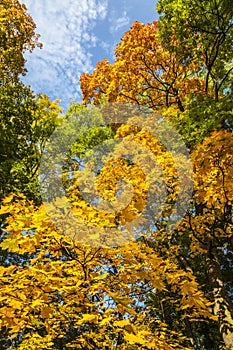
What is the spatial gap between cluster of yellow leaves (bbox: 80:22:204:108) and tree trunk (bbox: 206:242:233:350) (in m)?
5.75

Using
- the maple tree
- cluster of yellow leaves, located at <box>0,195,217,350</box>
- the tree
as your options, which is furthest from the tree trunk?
the tree

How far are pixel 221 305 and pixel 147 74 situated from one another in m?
8.47

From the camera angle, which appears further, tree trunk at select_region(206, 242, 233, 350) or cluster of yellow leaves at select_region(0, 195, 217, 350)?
tree trunk at select_region(206, 242, 233, 350)

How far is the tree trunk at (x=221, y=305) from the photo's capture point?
665 centimetres

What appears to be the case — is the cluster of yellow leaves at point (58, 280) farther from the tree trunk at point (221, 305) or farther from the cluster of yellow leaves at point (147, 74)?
the cluster of yellow leaves at point (147, 74)

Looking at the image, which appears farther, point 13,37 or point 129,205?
point 13,37

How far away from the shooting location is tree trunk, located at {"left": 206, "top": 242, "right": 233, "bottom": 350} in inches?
262

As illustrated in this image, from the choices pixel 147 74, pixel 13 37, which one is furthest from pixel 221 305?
pixel 13 37

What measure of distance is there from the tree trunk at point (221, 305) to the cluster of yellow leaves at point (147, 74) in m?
5.75

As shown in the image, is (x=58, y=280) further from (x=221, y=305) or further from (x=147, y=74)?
(x=147, y=74)

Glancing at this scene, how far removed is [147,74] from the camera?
1145cm

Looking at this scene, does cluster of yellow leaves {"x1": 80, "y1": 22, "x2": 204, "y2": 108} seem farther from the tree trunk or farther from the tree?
the tree trunk

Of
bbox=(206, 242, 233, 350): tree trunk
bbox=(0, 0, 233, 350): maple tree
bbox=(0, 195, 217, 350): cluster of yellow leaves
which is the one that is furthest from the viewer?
bbox=(206, 242, 233, 350): tree trunk

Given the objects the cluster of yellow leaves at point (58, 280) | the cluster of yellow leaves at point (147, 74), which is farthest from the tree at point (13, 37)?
the cluster of yellow leaves at point (58, 280)
